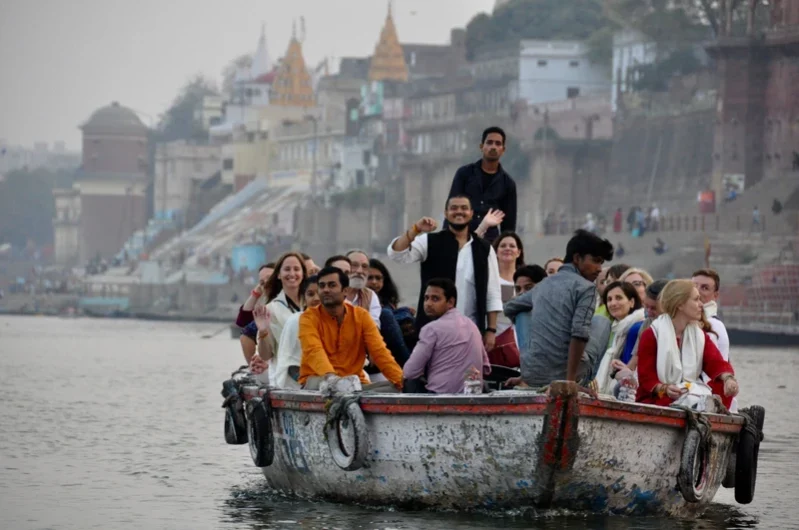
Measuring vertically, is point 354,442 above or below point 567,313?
below

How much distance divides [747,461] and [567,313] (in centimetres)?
213

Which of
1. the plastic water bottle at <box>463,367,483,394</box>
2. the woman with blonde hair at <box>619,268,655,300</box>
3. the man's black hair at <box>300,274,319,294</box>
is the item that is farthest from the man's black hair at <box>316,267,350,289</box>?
the woman with blonde hair at <box>619,268,655,300</box>

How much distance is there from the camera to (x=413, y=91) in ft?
351

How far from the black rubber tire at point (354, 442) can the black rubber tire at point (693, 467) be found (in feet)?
6.43

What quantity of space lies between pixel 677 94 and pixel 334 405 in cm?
6612

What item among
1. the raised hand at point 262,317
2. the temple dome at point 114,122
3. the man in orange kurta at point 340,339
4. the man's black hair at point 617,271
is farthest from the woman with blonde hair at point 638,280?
the temple dome at point 114,122

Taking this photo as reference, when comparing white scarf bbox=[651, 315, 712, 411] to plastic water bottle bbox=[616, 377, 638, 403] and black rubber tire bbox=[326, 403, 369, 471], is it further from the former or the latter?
black rubber tire bbox=[326, 403, 369, 471]

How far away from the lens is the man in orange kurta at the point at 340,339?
46.2ft

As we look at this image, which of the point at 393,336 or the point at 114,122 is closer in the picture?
the point at 393,336

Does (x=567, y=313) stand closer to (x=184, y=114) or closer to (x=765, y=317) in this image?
(x=765, y=317)

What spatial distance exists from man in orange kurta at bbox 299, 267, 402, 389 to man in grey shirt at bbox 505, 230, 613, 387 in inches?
37.9

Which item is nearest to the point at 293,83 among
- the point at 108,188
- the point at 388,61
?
the point at 108,188

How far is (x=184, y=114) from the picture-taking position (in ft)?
547

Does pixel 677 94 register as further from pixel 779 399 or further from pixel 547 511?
pixel 547 511
